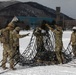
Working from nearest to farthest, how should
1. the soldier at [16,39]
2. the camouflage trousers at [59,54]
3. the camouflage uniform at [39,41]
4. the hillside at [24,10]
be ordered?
the soldier at [16,39] < the camouflage trousers at [59,54] < the camouflage uniform at [39,41] < the hillside at [24,10]

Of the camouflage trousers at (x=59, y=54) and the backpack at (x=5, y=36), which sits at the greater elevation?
the backpack at (x=5, y=36)

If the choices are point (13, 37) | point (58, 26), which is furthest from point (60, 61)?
point (13, 37)

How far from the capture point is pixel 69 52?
12945 millimetres

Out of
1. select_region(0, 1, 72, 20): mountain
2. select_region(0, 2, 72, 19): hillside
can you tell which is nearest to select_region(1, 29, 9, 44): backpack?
select_region(0, 2, 72, 19): hillside

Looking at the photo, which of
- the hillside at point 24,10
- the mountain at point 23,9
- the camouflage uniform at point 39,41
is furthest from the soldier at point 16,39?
the mountain at point 23,9

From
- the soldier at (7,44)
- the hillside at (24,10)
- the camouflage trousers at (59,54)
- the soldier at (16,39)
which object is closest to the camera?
Answer: the soldier at (7,44)

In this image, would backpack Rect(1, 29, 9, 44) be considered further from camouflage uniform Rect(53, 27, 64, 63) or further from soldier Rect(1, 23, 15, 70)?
camouflage uniform Rect(53, 27, 64, 63)

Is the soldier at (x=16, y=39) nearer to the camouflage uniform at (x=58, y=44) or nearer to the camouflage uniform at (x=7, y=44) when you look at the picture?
the camouflage uniform at (x=7, y=44)

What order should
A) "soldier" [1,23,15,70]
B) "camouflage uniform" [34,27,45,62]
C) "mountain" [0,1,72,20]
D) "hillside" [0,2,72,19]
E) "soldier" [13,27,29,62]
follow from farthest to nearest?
1. "mountain" [0,1,72,20]
2. "hillside" [0,2,72,19]
3. "camouflage uniform" [34,27,45,62]
4. "soldier" [13,27,29,62]
5. "soldier" [1,23,15,70]

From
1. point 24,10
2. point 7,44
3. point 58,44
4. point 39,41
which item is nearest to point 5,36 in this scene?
point 7,44

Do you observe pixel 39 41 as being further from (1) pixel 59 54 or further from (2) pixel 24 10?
(2) pixel 24 10

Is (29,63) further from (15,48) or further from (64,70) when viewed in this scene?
(64,70)

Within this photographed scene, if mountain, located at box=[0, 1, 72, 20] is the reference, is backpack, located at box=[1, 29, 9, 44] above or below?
above

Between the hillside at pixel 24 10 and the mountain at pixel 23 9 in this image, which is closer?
the hillside at pixel 24 10
